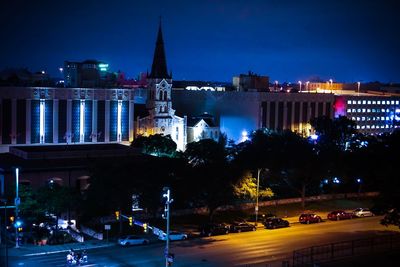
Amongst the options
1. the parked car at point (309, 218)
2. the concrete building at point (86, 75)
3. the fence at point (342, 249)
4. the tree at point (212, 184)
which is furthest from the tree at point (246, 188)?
the concrete building at point (86, 75)

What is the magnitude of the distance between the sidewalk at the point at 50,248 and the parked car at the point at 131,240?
1.39m

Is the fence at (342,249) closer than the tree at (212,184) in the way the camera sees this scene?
Yes

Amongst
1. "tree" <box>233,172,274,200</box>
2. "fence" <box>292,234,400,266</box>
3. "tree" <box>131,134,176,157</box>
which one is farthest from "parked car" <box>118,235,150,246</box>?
"tree" <box>131,134,176,157</box>

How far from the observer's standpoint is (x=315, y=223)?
76250 mm

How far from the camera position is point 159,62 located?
445ft

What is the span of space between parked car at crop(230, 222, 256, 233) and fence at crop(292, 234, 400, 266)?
428 inches

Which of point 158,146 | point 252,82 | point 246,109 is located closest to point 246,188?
point 158,146

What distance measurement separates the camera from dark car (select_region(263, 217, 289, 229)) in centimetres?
7219

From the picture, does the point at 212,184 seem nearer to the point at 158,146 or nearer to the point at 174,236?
the point at 174,236

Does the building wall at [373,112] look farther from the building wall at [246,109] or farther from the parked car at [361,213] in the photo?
the parked car at [361,213]

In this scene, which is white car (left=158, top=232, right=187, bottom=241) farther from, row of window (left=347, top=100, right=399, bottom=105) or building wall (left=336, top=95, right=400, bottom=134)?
row of window (left=347, top=100, right=399, bottom=105)

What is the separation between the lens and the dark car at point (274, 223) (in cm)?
7219

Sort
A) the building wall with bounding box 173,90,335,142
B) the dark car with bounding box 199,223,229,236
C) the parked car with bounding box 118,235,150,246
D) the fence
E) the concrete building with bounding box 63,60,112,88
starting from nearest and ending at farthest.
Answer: the fence
the parked car with bounding box 118,235,150,246
the dark car with bounding box 199,223,229,236
the concrete building with bounding box 63,60,112,88
the building wall with bounding box 173,90,335,142

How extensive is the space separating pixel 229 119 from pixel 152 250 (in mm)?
94875
